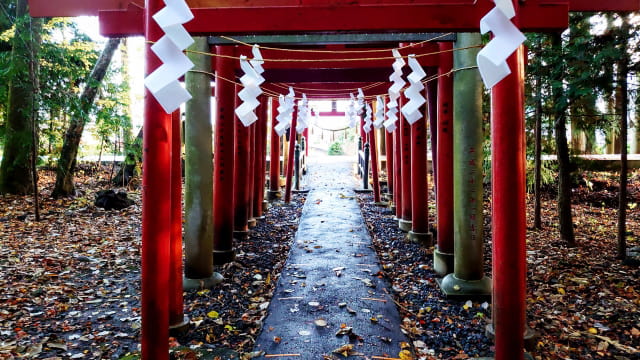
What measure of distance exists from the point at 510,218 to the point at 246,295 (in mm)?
3181

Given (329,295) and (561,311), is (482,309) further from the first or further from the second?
(329,295)

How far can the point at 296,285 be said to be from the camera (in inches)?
193

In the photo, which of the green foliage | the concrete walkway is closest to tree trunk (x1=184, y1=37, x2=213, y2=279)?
the concrete walkway

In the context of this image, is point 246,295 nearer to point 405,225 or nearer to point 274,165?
point 405,225

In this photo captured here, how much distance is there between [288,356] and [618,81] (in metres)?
5.32

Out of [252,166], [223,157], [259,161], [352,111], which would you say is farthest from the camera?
[352,111]

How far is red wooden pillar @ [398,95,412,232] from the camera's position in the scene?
7715 millimetres

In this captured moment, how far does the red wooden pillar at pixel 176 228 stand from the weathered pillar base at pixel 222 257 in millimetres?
2103

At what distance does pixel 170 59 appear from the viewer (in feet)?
7.98

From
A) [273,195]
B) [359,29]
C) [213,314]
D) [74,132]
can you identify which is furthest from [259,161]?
[359,29]

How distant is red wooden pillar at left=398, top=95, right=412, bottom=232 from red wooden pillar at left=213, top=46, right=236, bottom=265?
3.39 meters

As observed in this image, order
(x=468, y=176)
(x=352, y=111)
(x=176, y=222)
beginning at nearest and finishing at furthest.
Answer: (x=176, y=222) → (x=468, y=176) → (x=352, y=111)

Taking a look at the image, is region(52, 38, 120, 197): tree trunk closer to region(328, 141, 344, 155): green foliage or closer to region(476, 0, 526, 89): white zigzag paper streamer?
region(476, 0, 526, 89): white zigzag paper streamer

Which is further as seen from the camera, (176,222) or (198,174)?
(198,174)
